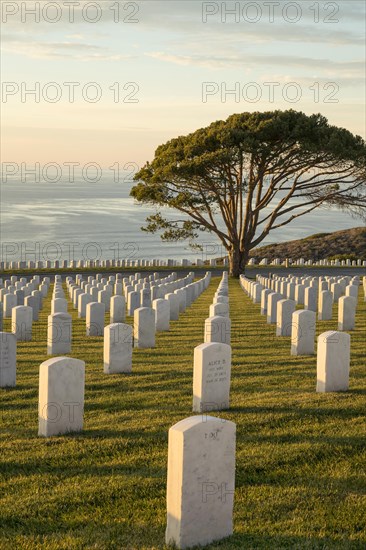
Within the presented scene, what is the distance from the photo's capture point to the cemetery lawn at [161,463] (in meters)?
6.61

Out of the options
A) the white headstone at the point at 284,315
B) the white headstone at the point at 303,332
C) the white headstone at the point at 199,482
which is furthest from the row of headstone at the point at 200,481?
the white headstone at the point at 284,315

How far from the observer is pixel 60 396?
31.4ft

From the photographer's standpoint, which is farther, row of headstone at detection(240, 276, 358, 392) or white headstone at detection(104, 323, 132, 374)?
white headstone at detection(104, 323, 132, 374)

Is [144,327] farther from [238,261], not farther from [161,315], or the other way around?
[238,261]

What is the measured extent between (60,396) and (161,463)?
72.0 inches

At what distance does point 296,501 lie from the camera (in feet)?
23.7

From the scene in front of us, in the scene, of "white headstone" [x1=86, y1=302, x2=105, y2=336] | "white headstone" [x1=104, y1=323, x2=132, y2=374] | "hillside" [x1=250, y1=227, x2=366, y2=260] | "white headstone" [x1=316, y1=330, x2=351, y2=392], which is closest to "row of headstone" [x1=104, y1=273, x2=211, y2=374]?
"white headstone" [x1=104, y1=323, x2=132, y2=374]

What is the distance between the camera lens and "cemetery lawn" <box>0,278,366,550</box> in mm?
6605

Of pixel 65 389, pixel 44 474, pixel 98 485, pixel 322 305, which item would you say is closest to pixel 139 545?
pixel 98 485

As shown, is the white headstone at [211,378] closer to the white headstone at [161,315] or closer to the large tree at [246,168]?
the white headstone at [161,315]

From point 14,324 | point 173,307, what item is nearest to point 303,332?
point 14,324

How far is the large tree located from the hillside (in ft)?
71.7

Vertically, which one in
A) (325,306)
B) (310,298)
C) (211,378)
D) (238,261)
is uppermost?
(238,261)

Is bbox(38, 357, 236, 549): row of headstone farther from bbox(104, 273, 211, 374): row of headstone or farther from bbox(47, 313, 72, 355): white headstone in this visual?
bbox(47, 313, 72, 355): white headstone
